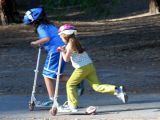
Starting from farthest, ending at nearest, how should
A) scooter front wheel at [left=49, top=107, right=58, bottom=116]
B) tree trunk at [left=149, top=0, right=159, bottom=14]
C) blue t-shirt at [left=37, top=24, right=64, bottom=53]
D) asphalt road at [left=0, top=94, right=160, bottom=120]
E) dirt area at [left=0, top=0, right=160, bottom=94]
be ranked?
tree trunk at [left=149, top=0, right=159, bottom=14] → dirt area at [left=0, top=0, right=160, bottom=94] → blue t-shirt at [left=37, top=24, right=64, bottom=53] → scooter front wheel at [left=49, top=107, right=58, bottom=116] → asphalt road at [left=0, top=94, right=160, bottom=120]

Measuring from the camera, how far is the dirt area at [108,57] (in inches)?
495

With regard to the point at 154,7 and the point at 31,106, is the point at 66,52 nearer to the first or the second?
the point at 31,106

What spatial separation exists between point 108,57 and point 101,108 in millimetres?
8213

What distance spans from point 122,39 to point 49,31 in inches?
531

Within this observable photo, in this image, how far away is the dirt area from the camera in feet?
41.2

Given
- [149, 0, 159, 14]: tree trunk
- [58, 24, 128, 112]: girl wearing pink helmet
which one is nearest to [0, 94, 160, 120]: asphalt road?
[58, 24, 128, 112]: girl wearing pink helmet

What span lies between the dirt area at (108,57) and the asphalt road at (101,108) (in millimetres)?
854

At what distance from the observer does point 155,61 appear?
16.2 m

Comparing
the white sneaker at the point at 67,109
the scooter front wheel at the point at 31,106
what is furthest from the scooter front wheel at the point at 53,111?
the scooter front wheel at the point at 31,106

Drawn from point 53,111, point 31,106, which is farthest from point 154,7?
point 53,111

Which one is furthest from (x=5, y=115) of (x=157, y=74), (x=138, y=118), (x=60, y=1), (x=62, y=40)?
(x=60, y=1)

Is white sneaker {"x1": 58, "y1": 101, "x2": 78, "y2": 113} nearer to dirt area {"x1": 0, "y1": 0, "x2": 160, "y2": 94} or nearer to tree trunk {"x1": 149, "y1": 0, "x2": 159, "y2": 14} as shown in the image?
dirt area {"x1": 0, "y1": 0, "x2": 160, "y2": 94}

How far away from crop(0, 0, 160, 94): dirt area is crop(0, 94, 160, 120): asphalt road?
0.85 m

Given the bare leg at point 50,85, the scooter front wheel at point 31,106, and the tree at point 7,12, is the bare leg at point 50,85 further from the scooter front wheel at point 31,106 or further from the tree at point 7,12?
the tree at point 7,12
